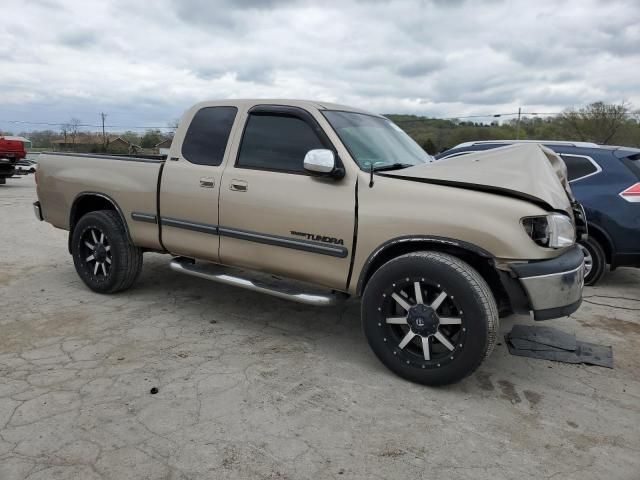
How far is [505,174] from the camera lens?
3217mm

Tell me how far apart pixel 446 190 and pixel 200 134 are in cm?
231

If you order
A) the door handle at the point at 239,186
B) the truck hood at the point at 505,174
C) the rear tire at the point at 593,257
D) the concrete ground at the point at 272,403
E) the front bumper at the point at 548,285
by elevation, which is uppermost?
the truck hood at the point at 505,174

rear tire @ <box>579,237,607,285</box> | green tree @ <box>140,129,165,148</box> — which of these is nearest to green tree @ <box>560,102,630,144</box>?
green tree @ <box>140,129,165,148</box>

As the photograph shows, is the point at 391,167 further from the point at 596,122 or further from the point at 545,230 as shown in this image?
the point at 596,122

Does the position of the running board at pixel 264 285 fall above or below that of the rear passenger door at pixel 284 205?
below

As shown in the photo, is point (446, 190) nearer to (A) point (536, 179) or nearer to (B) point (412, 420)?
(A) point (536, 179)

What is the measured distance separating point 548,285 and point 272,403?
1.84 m

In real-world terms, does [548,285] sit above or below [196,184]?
below

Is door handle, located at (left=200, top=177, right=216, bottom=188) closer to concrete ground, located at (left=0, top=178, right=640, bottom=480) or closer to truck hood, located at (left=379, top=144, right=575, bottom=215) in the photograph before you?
concrete ground, located at (left=0, top=178, right=640, bottom=480)

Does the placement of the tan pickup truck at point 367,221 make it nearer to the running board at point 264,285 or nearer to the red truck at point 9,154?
the running board at point 264,285

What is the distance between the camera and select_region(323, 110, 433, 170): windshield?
3688 mm

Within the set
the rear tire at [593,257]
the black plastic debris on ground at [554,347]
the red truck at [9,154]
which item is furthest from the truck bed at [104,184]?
the red truck at [9,154]

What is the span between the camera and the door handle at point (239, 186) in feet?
12.7

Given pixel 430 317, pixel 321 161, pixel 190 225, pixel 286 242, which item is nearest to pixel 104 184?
pixel 190 225
